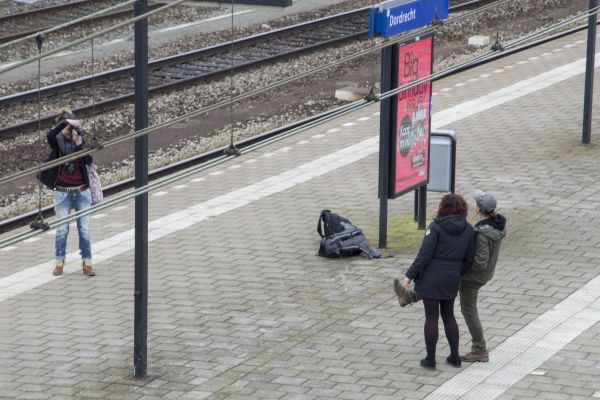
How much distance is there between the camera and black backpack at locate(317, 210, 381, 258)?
13.2m

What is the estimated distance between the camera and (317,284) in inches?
489

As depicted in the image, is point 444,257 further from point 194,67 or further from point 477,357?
point 194,67

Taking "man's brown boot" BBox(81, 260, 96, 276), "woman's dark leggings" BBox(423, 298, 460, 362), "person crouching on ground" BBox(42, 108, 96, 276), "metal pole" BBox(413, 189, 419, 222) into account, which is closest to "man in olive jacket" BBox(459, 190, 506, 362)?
"woman's dark leggings" BBox(423, 298, 460, 362)

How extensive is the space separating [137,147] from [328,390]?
2.32 meters

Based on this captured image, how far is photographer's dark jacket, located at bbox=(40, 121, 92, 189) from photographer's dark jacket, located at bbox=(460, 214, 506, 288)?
3.89 m

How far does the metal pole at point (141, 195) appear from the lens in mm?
9945

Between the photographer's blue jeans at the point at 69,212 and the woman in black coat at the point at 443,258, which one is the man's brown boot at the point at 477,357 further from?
the photographer's blue jeans at the point at 69,212

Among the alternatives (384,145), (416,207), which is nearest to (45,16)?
(416,207)

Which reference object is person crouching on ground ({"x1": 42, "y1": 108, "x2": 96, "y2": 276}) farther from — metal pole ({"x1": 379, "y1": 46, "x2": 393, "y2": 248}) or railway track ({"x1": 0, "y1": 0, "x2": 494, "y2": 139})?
railway track ({"x1": 0, "y1": 0, "x2": 494, "y2": 139})

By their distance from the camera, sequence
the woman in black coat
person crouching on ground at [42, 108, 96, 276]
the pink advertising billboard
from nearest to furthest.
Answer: the woman in black coat
person crouching on ground at [42, 108, 96, 276]
the pink advertising billboard

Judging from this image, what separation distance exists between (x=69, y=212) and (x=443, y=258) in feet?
13.4

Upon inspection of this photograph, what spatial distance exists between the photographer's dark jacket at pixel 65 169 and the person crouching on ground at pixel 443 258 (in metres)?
3.64

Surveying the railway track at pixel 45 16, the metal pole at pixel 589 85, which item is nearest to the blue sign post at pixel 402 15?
the metal pole at pixel 589 85

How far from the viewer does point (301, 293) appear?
39.8 ft
